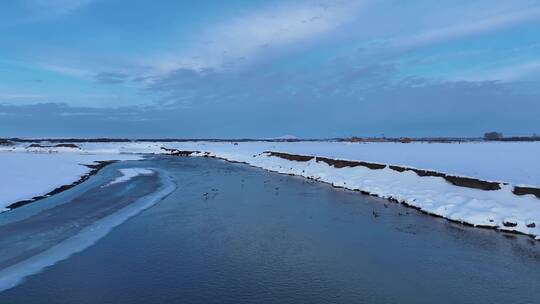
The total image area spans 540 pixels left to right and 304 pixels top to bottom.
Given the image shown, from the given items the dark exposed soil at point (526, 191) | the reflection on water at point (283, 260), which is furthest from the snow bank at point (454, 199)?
the reflection on water at point (283, 260)

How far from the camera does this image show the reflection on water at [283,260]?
8.55m

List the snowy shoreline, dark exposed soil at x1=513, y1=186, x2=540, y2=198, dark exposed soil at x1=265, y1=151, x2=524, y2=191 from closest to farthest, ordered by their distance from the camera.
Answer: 1. the snowy shoreline
2. dark exposed soil at x1=513, y1=186, x2=540, y2=198
3. dark exposed soil at x1=265, y1=151, x2=524, y2=191

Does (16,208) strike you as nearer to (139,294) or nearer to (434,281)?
(139,294)

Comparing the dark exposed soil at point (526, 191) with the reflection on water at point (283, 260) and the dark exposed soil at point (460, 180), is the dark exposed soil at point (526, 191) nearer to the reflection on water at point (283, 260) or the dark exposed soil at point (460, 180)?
the dark exposed soil at point (460, 180)

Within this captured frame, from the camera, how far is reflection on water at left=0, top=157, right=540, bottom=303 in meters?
8.55

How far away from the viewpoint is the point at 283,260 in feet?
35.3

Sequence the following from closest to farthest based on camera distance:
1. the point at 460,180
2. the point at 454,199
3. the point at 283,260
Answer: the point at 283,260 → the point at 454,199 → the point at 460,180

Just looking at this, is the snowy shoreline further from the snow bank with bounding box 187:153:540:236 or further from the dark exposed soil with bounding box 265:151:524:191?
the dark exposed soil with bounding box 265:151:524:191

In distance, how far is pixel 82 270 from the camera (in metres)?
10.0

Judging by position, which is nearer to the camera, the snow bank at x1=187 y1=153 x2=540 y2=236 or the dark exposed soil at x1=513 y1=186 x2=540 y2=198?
the snow bank at x1=187 y1=153 x2=540 y2=236

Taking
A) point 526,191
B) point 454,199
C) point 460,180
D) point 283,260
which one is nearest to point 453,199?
point 454,199

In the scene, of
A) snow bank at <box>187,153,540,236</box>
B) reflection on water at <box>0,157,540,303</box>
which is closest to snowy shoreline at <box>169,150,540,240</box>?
snow bank at <box>187,153,540,236</box>

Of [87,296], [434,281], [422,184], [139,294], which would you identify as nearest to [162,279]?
[139,294]

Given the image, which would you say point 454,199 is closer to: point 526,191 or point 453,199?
point 453,199
